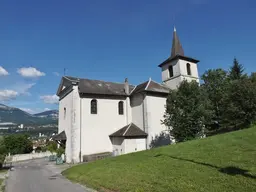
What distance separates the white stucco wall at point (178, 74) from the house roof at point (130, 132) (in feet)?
27.7

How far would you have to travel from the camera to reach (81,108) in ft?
76.8

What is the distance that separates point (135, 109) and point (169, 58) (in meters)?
10.2

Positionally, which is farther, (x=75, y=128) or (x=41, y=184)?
(x=75, y=128)

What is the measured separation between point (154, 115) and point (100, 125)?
21.9 ft

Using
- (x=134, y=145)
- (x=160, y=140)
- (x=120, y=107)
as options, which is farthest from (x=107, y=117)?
(x=160, y=140)

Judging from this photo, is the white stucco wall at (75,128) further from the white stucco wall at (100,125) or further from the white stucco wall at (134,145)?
the white stucco wall at (134,145)

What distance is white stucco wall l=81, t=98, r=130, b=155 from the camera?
23219mm

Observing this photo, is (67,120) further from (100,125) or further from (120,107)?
A: (120,107)

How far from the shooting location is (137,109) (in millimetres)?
25438

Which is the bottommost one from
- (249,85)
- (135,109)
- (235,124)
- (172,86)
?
(235,124)

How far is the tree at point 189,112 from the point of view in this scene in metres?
19.5

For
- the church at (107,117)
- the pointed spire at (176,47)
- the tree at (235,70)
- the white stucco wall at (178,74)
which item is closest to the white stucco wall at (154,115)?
the church at (107,117)

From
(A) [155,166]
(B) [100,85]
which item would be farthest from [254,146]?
(B) [100,85]

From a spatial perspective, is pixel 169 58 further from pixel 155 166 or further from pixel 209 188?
pixel 209 188
